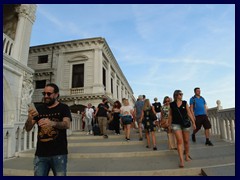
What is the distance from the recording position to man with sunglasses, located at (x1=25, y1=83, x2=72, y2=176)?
2.55 meters

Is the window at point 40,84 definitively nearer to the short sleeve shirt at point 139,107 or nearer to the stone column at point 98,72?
the stone column at point 98,72

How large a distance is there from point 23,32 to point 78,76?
10999mm

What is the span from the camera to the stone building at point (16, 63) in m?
10.0

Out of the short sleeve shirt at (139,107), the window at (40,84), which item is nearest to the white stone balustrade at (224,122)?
the short sleeve shirt at (139,107)

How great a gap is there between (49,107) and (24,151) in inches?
196

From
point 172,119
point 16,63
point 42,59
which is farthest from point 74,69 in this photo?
point 172,119

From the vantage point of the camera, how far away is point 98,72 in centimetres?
2188

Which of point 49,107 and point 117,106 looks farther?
point 117,106

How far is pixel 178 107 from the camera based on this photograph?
15.3 feet

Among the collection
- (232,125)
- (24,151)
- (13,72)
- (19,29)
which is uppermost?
(19,29)

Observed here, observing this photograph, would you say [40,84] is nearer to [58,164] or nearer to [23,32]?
[23,32]

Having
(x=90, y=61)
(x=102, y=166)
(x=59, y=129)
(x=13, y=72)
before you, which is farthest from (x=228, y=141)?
(x=90, y=61)
